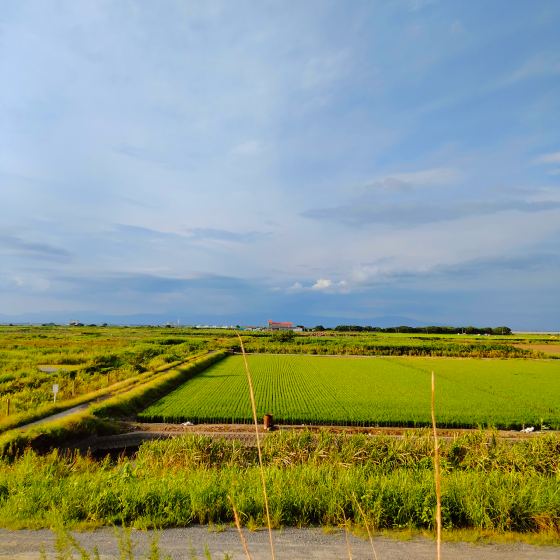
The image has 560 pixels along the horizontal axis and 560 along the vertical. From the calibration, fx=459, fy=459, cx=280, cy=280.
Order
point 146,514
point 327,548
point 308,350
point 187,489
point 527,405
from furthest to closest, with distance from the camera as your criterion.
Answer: point 308,350
point 527,405
point 187,489
point 146,514
point 327,548

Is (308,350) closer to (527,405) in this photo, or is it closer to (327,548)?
(527,405)

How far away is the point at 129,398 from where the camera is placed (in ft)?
68.4

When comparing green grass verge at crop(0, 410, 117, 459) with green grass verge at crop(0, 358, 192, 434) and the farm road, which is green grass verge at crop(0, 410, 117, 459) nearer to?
green grass verge at crop(0, 358, 192, 434)

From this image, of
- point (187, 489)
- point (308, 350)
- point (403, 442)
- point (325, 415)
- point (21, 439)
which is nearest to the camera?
point (187, 489)

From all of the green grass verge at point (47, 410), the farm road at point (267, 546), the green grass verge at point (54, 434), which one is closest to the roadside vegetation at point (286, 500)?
the farm road at point (267, 546)

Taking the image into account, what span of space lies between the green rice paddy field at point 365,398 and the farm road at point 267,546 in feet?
36.0

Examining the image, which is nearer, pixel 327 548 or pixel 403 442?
pixel 327 548

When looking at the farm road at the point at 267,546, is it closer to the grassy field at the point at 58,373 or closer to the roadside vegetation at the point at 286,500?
the roadside vegetation at the point at 286,500

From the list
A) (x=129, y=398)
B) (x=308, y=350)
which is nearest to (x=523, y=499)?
(x=129, y=398)

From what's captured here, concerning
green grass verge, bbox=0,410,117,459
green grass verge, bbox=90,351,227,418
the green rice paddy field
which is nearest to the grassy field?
green grass verge, bbox=90,351,227,418

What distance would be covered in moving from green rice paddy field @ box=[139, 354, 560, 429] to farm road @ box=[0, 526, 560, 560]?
36.0 ft

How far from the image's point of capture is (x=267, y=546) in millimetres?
6641

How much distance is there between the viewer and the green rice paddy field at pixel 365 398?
19.0m

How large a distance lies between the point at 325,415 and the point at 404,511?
1195 centimetres
